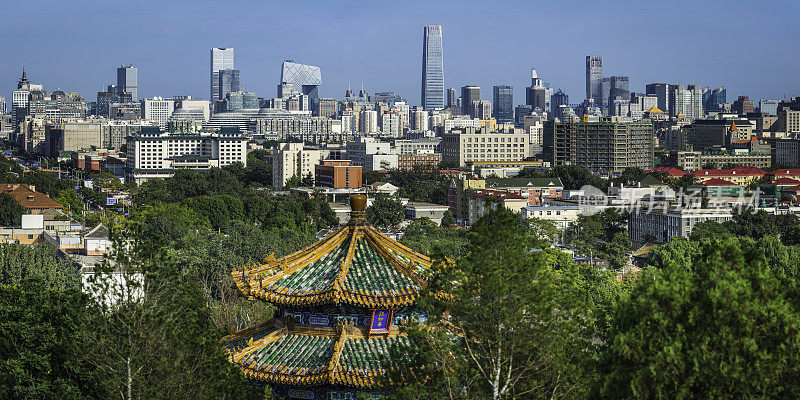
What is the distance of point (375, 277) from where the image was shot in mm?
13391

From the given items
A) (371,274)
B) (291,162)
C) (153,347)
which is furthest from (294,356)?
(291,162)

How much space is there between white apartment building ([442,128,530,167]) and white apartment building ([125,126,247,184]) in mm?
26735

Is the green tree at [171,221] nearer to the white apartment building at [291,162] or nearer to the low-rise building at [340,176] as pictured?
the low-rise building at [340,176]

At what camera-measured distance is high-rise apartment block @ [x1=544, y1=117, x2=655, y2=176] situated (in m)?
131

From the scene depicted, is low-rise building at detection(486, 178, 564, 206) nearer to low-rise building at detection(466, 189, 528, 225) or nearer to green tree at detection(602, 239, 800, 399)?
low-rise building at detection(466, 189, 528, 225)

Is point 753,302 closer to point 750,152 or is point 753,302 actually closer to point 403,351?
point 403,351

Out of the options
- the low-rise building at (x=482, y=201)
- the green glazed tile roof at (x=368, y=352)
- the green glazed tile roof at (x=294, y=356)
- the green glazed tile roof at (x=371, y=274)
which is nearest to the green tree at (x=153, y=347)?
the green glazed tile roof at (x=294, y=356)

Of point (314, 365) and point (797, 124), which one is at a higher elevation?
point (797, 124)

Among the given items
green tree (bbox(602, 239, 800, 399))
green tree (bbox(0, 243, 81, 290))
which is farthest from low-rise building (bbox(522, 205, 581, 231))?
green tree (bbox(602, 239, 800, 399))

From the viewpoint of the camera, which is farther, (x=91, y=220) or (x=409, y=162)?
(x=409, y=162)

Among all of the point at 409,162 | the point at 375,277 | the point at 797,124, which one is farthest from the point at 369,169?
the point at 375,277

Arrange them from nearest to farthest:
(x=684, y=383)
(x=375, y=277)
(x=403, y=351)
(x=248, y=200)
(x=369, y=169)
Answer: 1. (x=684, y=383)
2. (x=403, y=351)
3. (x=375, y=277)
4. (x=248, y=200)
5. (x=369, y=169)

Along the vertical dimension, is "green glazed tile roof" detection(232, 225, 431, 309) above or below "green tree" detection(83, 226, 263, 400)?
above

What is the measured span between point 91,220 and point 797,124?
150m
